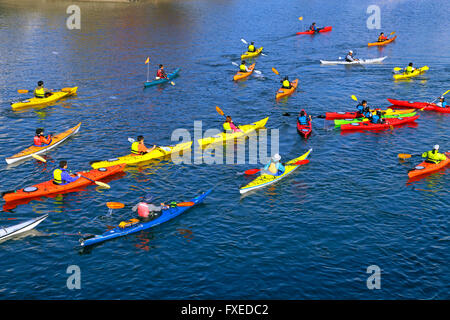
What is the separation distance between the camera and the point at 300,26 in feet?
297

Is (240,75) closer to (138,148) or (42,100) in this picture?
(42,100)

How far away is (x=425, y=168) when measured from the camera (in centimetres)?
3189

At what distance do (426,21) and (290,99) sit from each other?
A: 56976 mm

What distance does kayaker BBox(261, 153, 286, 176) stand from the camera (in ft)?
101

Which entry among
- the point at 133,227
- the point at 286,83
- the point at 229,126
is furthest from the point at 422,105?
the point at 133,227

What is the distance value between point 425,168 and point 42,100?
38.1m

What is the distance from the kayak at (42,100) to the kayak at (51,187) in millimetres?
19313

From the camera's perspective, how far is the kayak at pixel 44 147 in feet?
112

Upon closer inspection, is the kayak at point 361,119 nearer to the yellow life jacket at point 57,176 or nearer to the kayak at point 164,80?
the kayak at point 164,80

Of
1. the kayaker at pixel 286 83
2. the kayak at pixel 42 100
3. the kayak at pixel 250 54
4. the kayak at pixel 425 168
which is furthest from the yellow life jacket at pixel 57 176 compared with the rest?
the kayak at pixel 250 54

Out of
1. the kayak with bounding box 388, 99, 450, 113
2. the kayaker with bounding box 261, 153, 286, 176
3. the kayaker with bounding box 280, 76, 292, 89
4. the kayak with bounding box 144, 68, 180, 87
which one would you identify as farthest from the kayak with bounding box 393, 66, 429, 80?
the kayaker with bounding box 261, 153, 286, 176
